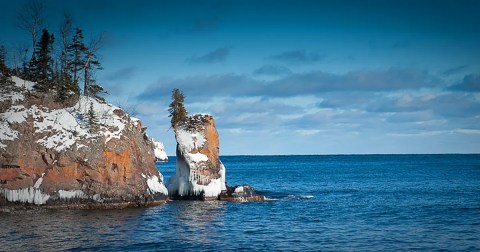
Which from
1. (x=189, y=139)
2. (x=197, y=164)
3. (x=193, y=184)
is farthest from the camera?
(x=189, y=139)

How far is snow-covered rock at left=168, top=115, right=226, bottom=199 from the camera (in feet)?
183

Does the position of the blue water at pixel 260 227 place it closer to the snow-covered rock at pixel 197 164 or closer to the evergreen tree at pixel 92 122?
the snow-covered rock at pixel 197 164

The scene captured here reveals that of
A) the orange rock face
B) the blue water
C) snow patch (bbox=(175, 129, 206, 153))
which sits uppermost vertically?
snow patch (bbox=(175, 129, 206, 153))

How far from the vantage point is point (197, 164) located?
5584 centimetres

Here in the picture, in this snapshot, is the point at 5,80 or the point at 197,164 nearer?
the point at 5,80

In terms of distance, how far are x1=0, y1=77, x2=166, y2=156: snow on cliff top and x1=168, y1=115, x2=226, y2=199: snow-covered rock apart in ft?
26.0

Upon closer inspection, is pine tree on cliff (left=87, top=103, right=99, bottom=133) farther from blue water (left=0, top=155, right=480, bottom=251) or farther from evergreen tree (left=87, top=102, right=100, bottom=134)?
blue water (left=0, top=155, right=480, bottom=251)

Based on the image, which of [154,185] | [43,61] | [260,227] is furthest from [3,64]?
[260,227]

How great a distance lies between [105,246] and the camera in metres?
28.6

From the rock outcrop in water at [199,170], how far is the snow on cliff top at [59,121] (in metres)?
7.95

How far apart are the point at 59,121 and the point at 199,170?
1625cm

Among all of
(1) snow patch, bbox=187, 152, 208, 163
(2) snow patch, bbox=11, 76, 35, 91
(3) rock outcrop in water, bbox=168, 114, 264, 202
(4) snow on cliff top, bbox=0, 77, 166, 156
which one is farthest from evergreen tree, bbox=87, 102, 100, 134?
(1) snow patch, bbox=187, 152, 208, 163

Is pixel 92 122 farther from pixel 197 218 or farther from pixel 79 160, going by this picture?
pixel 197 218

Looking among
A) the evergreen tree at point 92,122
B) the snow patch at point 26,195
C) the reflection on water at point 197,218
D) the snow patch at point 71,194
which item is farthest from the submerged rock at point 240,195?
the snow patch at point 26,195
